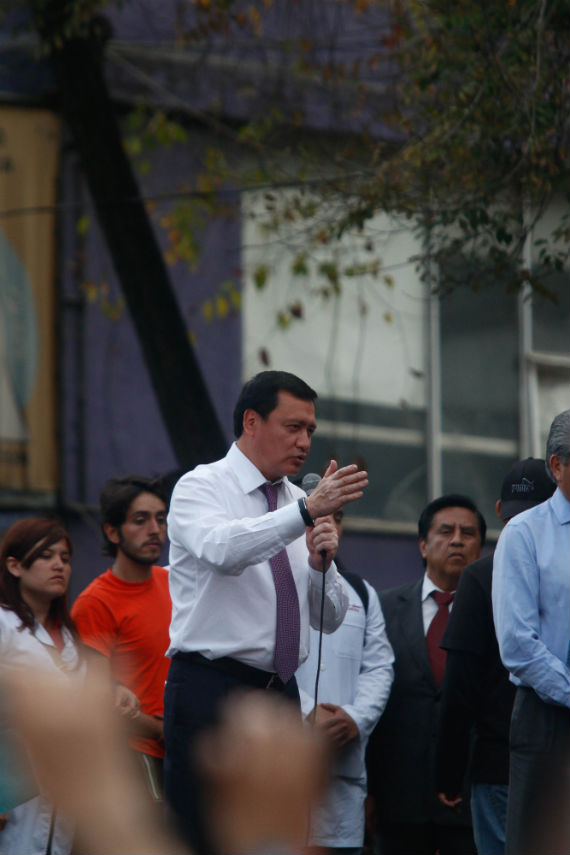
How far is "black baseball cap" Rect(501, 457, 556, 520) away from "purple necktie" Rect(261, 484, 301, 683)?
1519 millimetres

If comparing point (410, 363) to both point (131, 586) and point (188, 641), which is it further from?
point (188, 641)

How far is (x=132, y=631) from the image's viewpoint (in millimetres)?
5465

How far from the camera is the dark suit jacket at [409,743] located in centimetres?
545

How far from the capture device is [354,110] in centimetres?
1006

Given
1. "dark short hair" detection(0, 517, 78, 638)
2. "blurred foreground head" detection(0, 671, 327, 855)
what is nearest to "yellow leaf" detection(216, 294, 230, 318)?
"dark short hair" detection(0, 517, 78, 638)

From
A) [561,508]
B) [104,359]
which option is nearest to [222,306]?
[104,359]

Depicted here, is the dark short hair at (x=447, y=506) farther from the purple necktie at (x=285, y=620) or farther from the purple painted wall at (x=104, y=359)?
the purple painted wall at (x=104, y=359)

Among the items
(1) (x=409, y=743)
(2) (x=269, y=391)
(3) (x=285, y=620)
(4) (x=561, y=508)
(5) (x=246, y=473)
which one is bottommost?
(1) (x=409, y=743)

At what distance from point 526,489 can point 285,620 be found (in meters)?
1.69

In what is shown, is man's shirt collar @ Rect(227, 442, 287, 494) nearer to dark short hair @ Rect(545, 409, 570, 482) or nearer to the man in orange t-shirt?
dark short hair @ Rect(545, 409, 570, 482)

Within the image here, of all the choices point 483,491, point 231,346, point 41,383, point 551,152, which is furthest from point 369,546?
point 551,152

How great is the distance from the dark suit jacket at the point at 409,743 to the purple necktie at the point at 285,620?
174 cm

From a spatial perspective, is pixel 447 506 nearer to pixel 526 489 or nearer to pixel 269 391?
pixel 526 489

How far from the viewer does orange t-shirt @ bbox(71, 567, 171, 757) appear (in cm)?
538
